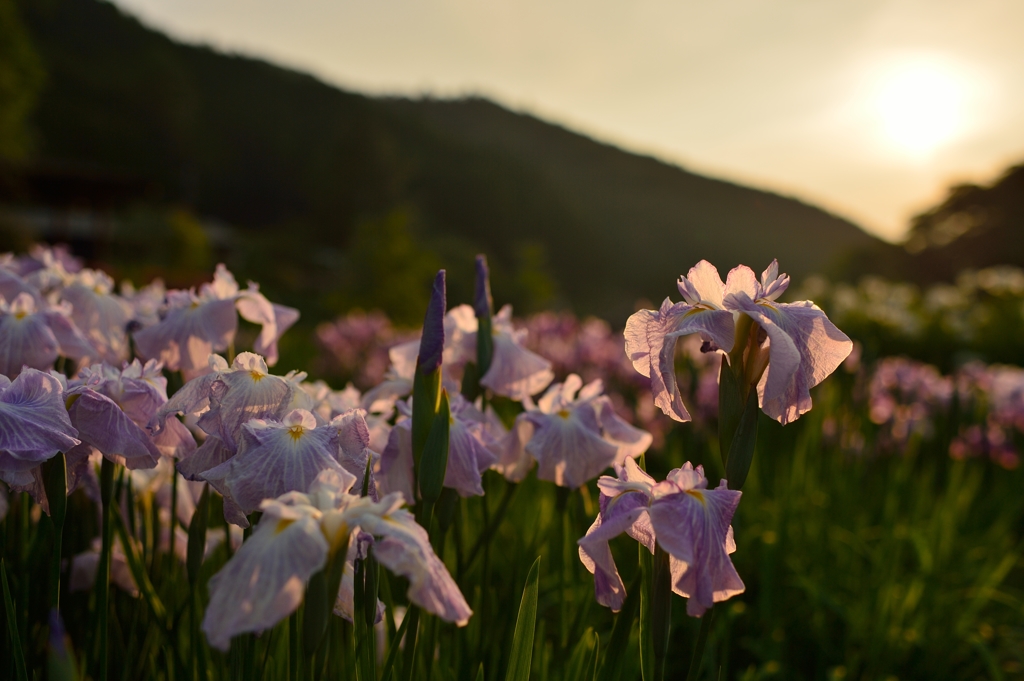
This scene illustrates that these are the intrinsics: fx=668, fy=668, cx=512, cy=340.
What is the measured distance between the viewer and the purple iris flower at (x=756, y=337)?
3.46ft

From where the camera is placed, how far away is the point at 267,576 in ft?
2.62

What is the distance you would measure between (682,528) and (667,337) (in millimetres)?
307

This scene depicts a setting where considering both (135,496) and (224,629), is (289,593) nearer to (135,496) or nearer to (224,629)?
(224,629)

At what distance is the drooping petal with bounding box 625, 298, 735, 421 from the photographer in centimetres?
110

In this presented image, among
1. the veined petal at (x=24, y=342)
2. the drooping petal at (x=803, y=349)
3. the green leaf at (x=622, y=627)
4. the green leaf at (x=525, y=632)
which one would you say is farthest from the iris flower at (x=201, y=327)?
the drooping petal at (x=803, y=349)

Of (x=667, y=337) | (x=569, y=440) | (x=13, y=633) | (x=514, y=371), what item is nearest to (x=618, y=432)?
(x=569, y=440)

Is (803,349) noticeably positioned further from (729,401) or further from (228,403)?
(228,403)

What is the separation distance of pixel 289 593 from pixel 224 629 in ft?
0.26

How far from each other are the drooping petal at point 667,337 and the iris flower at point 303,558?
19.1 inches

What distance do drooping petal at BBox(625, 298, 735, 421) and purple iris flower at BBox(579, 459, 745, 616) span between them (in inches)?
5.1

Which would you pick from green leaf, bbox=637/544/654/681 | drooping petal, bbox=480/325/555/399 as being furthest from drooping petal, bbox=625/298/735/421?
drooping petal, bbox=480/325/555/399

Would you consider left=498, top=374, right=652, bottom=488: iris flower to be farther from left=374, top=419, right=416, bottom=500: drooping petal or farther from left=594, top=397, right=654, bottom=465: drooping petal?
left=374, top=419, right=416, bottom=500: drooping petal

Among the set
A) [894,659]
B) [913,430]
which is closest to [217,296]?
[894,659]

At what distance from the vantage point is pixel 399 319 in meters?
19.7
